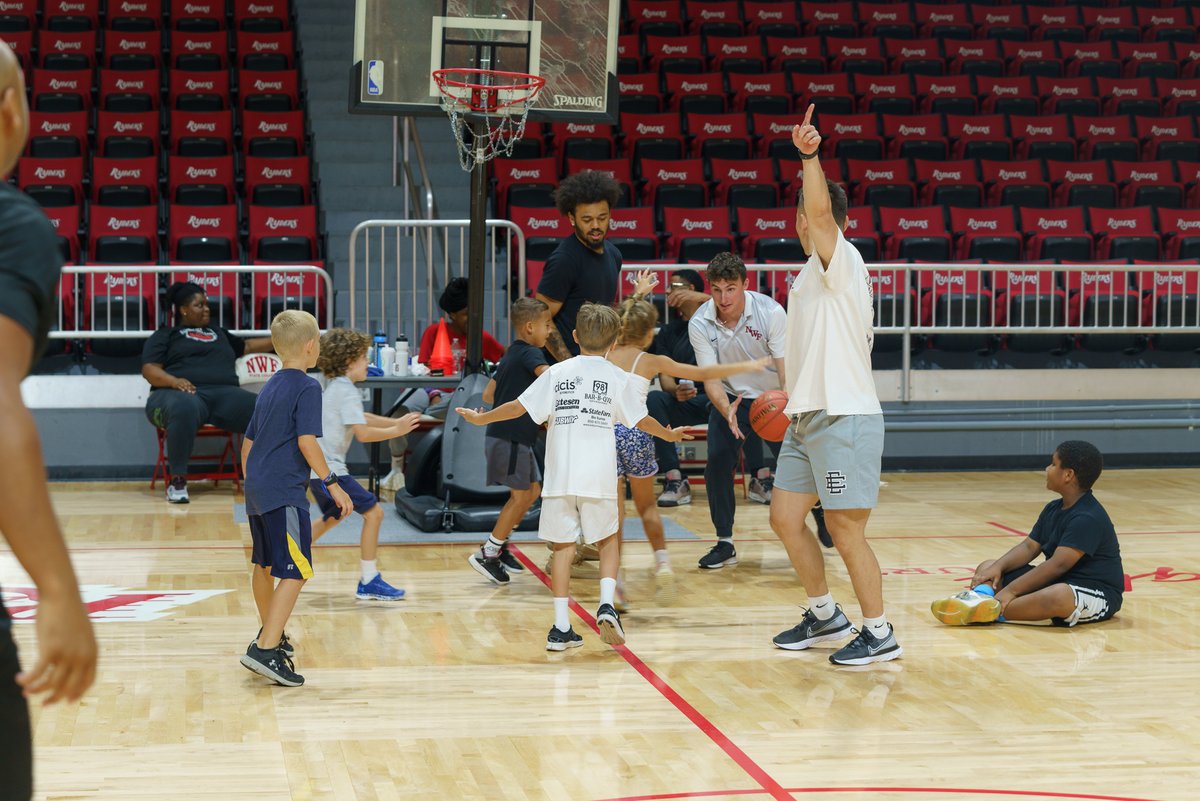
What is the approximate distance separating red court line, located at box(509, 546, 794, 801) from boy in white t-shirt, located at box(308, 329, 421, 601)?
2.99 ft

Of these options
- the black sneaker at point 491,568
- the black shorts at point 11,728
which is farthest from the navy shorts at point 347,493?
the black shorts at point 11,728

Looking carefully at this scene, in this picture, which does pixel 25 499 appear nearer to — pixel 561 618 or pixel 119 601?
pixel 561 618

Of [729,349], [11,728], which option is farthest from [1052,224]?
[11,728]

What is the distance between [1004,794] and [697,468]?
671cm

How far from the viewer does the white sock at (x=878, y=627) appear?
493 centimetres

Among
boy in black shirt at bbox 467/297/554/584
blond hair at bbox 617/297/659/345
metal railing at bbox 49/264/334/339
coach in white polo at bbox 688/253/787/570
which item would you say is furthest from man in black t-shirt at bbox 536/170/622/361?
metal railing at bbox 49/264/334/339

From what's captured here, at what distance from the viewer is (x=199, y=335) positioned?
9633 millimetres

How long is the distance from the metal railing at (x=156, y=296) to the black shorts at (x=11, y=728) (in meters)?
8.00

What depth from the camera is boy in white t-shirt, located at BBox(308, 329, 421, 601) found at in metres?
5.80

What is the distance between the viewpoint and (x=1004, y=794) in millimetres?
3508

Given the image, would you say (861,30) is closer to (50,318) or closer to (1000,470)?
(1000,470)

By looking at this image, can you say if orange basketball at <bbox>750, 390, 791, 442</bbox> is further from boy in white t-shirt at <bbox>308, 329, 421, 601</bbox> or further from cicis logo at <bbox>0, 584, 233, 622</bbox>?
cicis logo at <bbox>0, 584, 233, 622</bbox>

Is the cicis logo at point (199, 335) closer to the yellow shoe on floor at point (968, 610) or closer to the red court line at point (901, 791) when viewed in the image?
the yellow shoe on floor at point (968, 610)

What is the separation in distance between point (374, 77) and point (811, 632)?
4916mm
